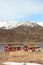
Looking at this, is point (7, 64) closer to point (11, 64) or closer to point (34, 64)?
point (11, 64)

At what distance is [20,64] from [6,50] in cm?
1385

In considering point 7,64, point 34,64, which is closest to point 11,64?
point 7,64

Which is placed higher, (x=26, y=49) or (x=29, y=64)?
(x=26, y=49)

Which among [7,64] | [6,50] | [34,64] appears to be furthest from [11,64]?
[6,50]

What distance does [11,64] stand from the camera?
2083cm

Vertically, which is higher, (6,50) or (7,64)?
(6,50)

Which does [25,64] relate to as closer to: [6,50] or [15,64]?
[15,64]

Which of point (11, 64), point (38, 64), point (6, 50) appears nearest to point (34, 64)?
point (38, 64)

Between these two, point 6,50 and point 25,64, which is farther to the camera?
point 6,50

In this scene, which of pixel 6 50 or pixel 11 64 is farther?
pixel 6 50

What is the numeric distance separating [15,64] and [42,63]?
2305 millimetres

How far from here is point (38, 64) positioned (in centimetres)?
2080

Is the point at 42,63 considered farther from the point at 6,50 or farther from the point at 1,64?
the point at 6,50

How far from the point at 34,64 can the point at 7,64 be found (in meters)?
2.04
